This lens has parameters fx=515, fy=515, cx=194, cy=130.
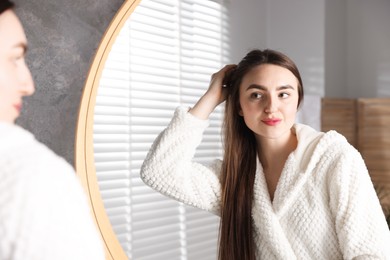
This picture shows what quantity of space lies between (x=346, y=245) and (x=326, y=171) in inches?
3.9

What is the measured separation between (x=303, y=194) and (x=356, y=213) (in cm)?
8

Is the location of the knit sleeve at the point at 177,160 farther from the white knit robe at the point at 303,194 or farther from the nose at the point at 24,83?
the nose at the point at 24,83

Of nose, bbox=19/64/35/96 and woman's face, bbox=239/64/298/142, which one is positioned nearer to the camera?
nose, bbox=19/64/35/96

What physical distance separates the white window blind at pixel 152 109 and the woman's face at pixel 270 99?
1.72 ft

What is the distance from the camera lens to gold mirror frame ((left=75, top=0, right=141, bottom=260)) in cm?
73

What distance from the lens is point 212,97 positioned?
0.75 metres

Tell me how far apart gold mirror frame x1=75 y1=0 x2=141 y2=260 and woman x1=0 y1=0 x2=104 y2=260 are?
18.8 inches

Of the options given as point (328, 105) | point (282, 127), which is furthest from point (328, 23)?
point (282, 127)

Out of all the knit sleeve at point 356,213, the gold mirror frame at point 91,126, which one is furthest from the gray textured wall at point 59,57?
the knit sleeve at point 356,213

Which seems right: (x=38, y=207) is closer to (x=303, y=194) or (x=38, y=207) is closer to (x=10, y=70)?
(x=10, y=70)

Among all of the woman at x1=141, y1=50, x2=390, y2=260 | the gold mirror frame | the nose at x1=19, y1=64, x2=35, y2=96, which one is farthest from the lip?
the nose at x1=19, y1=64, x2=35, y2=96

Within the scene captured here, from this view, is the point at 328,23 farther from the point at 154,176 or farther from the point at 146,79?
the point at 154,176

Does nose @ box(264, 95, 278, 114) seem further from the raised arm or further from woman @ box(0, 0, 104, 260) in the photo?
woman @ box(0, 0, 104, 260)

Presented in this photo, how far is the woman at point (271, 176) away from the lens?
25.5 inches
